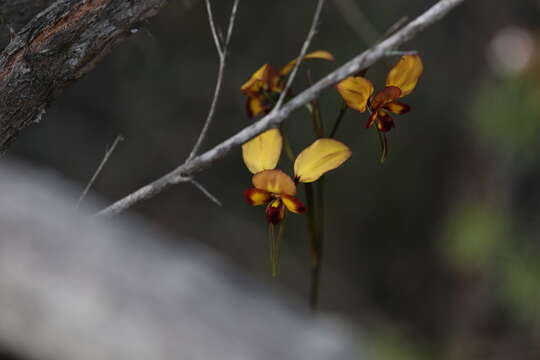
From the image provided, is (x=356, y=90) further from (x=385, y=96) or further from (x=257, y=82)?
(x=257, y=82)

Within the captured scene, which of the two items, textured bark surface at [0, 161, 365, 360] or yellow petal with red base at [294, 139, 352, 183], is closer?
textured bark surface at [0, 161, 365, 360]

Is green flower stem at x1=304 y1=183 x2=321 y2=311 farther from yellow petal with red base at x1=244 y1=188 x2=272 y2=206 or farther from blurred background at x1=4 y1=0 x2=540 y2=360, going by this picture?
blurred background at x1=4 y1=0 x2=540 y2=360

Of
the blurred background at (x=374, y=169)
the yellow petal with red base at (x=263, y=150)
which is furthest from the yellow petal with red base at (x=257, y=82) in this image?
the blurred background at (x=374, y=169)

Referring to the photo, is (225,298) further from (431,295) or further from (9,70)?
(431,295)

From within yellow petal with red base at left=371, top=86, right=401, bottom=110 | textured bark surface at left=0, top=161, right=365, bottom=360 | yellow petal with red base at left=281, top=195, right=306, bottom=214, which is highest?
yellow petal with red base at left=371, top=86, right=401, bottom=110

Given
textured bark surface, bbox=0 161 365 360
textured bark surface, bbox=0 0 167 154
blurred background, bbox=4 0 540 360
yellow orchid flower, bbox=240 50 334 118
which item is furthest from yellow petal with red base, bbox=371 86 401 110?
blurred background, bbox=4 0 540 360

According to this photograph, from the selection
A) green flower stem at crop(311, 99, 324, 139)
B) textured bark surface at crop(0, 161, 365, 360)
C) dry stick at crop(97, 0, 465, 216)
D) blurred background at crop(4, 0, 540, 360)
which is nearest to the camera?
textured bark surface at crop(0, 161, 365, 360)
